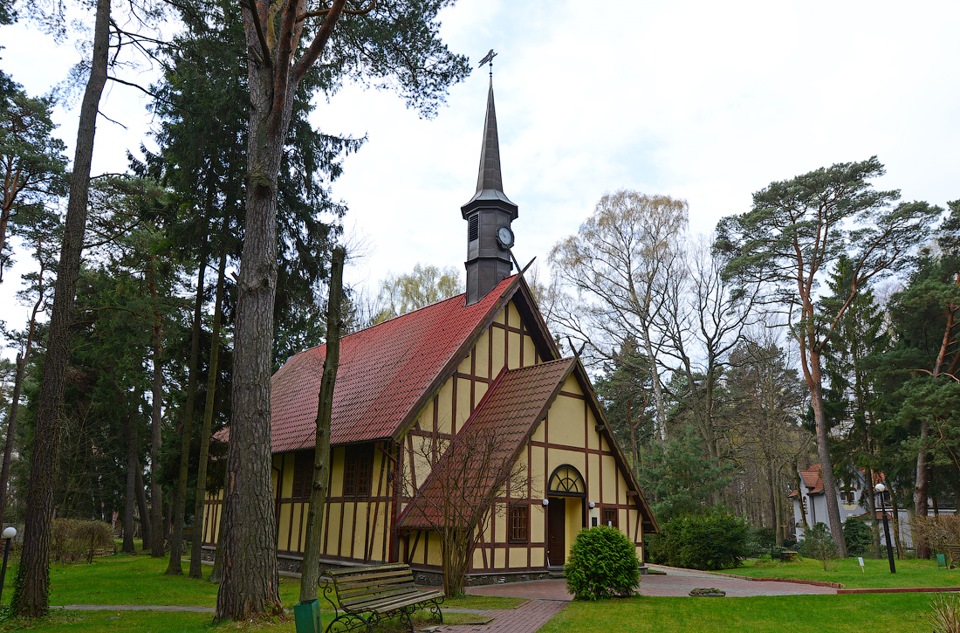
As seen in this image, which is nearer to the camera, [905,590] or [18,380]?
[905,590]

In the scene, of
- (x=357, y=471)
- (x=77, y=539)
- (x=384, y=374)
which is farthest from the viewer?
(x=77, y=539)

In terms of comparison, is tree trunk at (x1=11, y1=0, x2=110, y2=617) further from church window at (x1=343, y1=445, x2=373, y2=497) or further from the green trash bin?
church window at (x1=343, y1=445, x2=373, y2=497)

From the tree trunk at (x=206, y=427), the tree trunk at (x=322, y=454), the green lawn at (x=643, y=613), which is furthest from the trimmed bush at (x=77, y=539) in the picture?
the tree trunk at (x=322, y=454)

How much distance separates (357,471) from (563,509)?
5209 millimetres

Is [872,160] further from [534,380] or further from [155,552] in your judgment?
[155,552]

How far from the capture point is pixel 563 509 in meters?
16.9

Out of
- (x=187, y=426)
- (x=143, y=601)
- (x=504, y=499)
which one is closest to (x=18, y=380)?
(x=187, y=426)

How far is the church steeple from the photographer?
18938 mm

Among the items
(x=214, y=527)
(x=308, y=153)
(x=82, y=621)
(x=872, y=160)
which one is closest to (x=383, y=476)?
(x=82, y=621)

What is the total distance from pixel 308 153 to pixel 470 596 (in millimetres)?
10464

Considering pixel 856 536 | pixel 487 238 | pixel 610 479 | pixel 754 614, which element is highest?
pixel 487 238

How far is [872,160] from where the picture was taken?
22766 mm

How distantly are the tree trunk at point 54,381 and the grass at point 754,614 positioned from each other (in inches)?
273

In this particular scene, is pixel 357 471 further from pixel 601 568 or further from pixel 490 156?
pixel 490 156
